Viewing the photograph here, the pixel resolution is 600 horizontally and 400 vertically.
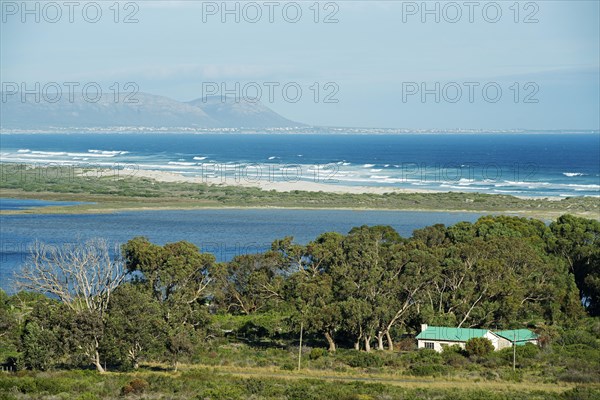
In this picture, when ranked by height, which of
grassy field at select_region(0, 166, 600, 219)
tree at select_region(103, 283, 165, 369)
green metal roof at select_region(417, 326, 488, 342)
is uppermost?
grassy field at select_region(0, 166, 600, 219)

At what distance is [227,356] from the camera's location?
3525 cm

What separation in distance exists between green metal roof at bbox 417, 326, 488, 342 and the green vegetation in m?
0.68

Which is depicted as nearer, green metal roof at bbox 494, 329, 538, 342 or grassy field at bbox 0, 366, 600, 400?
grassy field at bbox 0, 366, 600, 400

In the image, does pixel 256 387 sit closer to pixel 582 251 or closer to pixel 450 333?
pixel 450 333

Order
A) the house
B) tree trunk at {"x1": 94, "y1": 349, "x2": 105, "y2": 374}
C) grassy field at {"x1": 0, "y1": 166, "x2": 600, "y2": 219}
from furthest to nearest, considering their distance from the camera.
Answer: grassy field at {"x1": 0, "y1": 166, "x2": 600, "y2": 219} < the house < tree trunk at {"x1": 94, "y1": 349, "x2": 105, "y2": 374}

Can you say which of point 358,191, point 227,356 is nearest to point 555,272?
point 227,356

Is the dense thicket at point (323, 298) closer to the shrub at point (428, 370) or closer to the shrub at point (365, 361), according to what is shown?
the shrub at point (365, 361)

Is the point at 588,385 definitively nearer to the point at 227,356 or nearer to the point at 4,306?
the point at 227,356

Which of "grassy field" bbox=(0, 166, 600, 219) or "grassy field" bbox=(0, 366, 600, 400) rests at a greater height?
"grassy field" bbox=(0, 166, 600, 219)

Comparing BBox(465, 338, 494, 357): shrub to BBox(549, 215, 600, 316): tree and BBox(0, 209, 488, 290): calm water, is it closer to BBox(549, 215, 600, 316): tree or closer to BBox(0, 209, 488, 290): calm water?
BBox(549, 215, 600, 316): tree

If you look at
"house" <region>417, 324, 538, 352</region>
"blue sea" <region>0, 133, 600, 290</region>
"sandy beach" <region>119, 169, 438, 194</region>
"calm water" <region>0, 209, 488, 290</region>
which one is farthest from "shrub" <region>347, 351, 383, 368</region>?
"sandy beach" <region>119, 169, 438, 194</region>

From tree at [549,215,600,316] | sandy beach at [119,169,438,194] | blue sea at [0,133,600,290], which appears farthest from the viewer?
sandy beach at [119,169,438,194]

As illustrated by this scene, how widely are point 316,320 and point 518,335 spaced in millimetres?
7994

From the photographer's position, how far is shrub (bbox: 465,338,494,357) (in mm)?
34781
